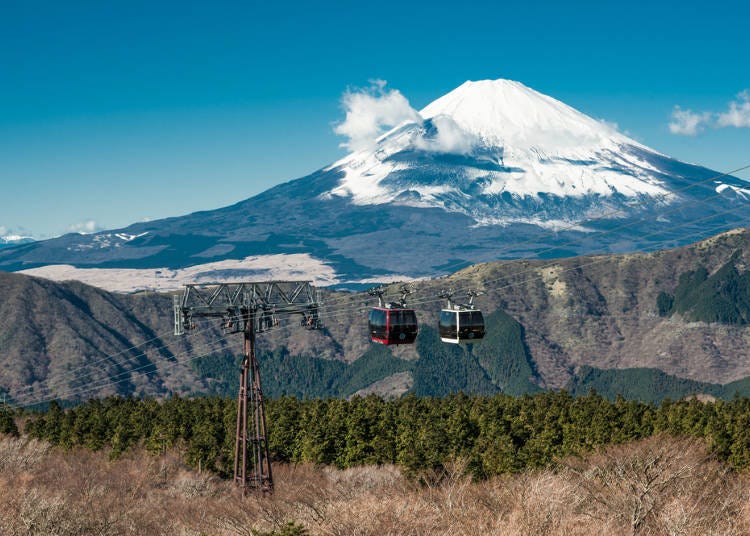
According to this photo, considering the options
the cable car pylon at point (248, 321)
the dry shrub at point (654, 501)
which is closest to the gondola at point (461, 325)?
the dry shrub at point (654, 501)

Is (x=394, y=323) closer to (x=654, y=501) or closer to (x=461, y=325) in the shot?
(x=461, y=325)

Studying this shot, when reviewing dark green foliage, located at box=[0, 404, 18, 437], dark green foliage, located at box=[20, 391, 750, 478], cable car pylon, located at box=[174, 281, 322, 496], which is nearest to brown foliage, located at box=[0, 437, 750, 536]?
cable car pylon, located at box=[174, 281, 322, 496]

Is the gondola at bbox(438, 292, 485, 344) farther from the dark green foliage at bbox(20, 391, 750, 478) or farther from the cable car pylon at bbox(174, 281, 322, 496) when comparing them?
the dark green foliage at bbox(20, 391, 750, 478)

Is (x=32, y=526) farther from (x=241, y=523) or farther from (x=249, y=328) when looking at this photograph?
(x=249, y=328)

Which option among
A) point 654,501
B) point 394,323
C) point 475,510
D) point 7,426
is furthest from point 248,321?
point 7,426

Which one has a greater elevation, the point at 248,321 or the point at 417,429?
the point at 248,321

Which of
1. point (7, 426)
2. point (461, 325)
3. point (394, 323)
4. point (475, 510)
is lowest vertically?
point (7, 426)
